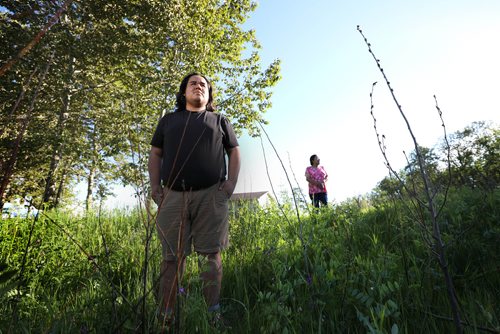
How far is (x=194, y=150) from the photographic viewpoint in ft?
8.50

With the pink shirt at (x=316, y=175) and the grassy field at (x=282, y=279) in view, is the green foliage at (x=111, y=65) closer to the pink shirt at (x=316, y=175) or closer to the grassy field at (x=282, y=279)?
the pink shirt at (x=316, y=175)

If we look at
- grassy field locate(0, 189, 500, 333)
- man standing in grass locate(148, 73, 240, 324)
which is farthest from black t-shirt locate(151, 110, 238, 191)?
grassy field locate(0, 189, 500, 333)

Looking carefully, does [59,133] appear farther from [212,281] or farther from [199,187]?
[212,281]

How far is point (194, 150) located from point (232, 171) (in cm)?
45

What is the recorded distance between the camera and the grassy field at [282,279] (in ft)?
4.93

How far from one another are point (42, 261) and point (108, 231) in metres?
1.99

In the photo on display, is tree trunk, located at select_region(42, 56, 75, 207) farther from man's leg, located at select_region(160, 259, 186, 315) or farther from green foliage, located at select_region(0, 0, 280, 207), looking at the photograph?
man's leg, located at select_region(160, 259, 186, 315)

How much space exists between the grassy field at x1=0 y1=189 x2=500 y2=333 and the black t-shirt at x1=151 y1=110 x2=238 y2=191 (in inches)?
24.5

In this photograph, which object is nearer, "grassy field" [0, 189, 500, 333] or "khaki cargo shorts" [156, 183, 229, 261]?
"grassy field" [0, 189, 500, 333]

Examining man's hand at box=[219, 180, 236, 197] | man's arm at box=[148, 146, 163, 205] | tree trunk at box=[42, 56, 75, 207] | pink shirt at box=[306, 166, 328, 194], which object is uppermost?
tree trunk at box=[42, 56, 75, 207]

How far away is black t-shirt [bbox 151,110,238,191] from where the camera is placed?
2.59 metres

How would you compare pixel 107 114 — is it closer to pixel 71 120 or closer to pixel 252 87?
A: pixel 71 120

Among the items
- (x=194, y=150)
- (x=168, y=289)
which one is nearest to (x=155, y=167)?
(x=194, y=150)

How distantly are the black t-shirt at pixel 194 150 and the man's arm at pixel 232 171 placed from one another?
7cm
